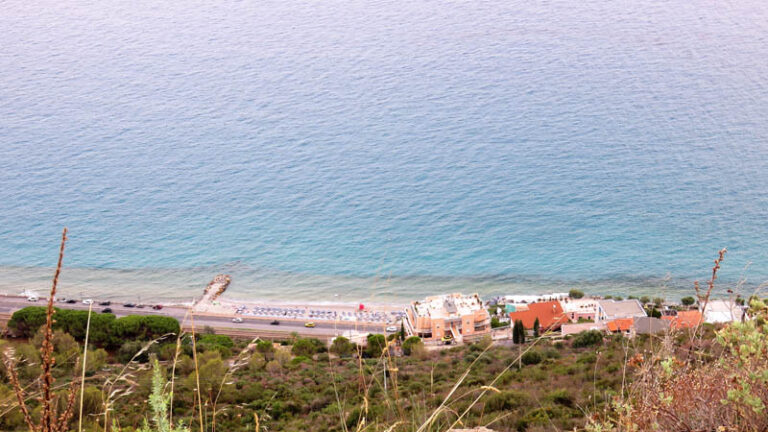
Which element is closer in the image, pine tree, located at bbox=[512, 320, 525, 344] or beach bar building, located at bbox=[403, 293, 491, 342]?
pine tree, located at bbox=[512, 320, 525, 344]

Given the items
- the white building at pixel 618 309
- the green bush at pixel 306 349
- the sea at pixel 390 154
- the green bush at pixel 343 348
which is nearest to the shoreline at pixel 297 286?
the sea at pixel 390 154

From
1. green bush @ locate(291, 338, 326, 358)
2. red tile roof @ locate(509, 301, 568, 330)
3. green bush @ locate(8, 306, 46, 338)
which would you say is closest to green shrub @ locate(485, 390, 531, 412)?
green bush @ locate(291, 338, 326, 358)

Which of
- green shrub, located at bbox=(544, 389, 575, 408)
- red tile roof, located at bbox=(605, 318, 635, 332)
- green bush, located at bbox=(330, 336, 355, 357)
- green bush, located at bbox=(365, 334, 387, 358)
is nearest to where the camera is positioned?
green shrub, located at bbox=(544, 389, 575, 408)

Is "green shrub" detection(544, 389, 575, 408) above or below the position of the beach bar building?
below

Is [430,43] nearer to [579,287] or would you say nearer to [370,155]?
[370,155]

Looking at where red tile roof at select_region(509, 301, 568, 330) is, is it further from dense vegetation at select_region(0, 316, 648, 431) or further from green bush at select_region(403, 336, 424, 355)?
dense vegetation at select_region(0, 316, 648, 431)

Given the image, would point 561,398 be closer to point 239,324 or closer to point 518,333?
point 518,333

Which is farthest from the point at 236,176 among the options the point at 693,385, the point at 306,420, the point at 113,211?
the point at 693,385
